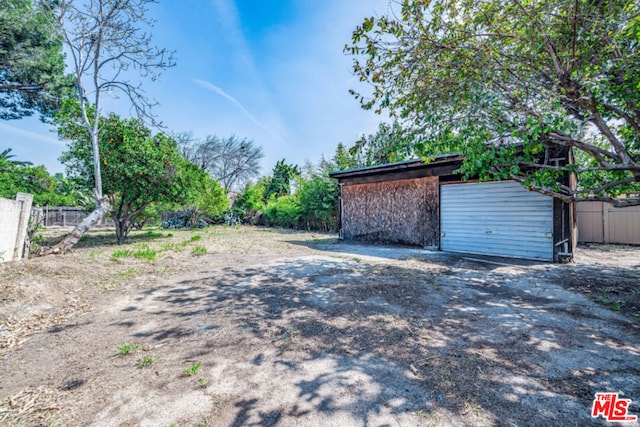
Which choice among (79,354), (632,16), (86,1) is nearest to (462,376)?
(79,354)

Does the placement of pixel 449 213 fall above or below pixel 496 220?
above

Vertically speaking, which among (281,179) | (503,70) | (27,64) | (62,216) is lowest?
(62,216)

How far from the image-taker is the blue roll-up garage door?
6.14 meters

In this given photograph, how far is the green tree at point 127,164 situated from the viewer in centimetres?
748

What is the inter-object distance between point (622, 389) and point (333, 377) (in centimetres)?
192

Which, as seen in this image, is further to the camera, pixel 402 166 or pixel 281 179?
pixel 281 179

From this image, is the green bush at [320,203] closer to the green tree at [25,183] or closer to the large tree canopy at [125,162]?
the large tree canopy at [125,162]

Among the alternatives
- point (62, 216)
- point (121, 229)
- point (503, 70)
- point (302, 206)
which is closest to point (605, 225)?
point (503, 70)

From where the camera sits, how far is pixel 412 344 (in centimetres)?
231

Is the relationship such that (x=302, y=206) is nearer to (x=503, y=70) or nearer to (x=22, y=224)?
(x=22, y=224)

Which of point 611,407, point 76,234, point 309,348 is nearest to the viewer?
point 611,407

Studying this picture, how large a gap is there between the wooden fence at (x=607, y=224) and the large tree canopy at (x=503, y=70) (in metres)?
6.54

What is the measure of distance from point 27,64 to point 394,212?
1406cm

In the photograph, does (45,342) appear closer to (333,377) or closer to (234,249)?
(333,377)
